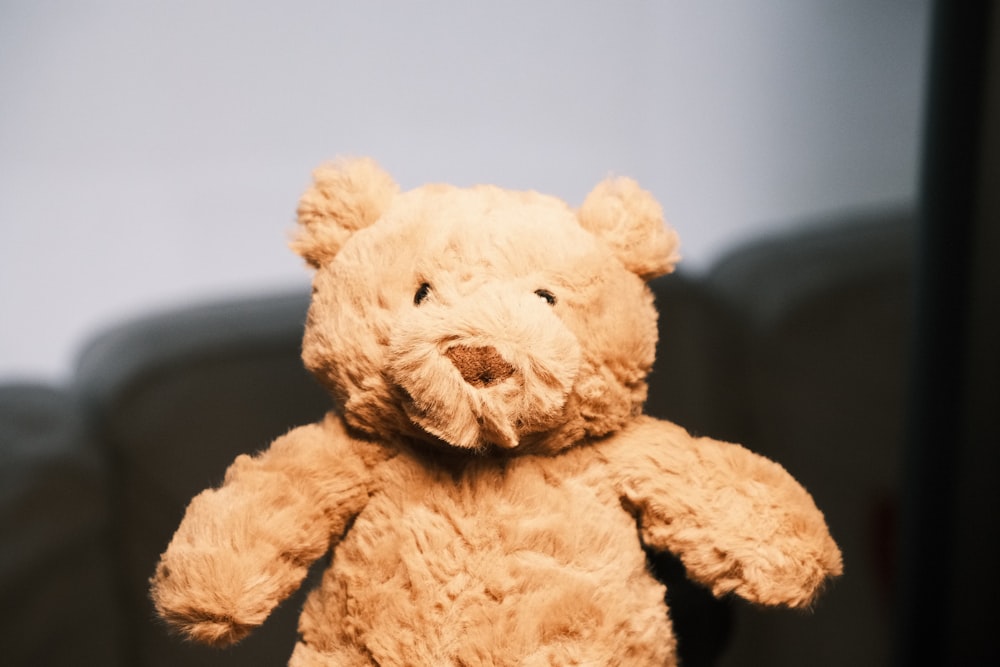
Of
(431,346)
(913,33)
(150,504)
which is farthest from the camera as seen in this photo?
(913,33)

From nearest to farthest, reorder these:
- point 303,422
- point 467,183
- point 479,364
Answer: point 479,364, point 303,422, point 467,183

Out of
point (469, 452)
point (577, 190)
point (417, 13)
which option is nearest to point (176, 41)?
point (417, 13)

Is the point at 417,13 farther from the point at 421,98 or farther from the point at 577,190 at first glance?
the point at 577,190

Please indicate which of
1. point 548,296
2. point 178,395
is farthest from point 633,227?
point 178,395

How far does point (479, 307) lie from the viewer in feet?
1.85

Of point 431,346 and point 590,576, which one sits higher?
point 431,346

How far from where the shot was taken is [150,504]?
0.83 m

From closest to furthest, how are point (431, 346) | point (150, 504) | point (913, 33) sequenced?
1. point (431, 346)
2. point (150, 504)
3. point (913, 33)

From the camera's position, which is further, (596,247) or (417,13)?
(417,13)

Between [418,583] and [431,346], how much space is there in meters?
0.14

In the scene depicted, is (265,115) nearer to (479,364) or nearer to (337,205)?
(337,205)

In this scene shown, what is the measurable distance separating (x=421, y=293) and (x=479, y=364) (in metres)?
0.07

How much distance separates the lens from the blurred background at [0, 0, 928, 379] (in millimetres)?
856

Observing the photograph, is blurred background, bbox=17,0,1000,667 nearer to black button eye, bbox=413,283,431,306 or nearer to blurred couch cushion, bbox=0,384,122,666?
blurred couch cushion, bbox=0,384,122,666
